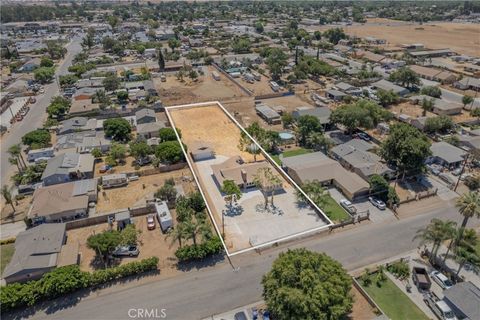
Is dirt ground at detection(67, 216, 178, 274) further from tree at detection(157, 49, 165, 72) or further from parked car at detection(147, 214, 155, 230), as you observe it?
tree at detection(157, 49, 165, 72)

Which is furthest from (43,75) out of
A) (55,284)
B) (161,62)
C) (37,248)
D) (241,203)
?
(55,284)

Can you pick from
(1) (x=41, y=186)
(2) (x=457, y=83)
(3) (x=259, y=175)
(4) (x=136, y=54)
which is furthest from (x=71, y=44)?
(2) (x=457, y=83)

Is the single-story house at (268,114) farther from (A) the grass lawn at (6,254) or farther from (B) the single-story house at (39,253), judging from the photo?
(A) the grass lawn at (6,254)

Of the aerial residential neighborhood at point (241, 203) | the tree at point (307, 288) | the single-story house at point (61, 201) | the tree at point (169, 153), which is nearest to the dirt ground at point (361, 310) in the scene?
the aerial residential neighborhood at point (241, 203)

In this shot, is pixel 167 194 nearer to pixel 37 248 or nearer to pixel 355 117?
pixel 37 248

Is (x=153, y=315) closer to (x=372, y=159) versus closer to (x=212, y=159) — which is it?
(x=212, y=159)
